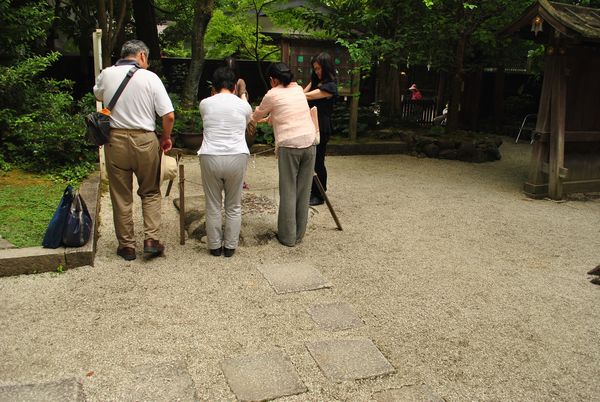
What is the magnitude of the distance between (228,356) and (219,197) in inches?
79.8

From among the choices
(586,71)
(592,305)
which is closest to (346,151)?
(586,71)

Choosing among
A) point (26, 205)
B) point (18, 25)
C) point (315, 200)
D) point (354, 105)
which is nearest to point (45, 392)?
point (26, 205)

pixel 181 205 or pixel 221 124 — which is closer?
pixel 221 124

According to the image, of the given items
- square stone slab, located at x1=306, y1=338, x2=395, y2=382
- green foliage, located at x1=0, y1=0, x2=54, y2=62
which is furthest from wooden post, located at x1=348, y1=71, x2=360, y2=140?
square stone slab, located at x1=306, y1=338, x2=395, y2=382

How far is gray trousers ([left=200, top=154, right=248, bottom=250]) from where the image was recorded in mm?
5160

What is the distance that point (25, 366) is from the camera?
343 centimetres

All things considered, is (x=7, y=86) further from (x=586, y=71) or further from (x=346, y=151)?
(x=586, y=71)

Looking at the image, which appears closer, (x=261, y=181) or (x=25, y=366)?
(x=25, y=366)

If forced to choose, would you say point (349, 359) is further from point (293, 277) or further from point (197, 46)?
point (197, 46)

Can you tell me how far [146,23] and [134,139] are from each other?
27.6ft

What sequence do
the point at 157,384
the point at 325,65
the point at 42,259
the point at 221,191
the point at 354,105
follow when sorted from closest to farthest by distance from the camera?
the point at 157,384, the point at 42,259, the point at 221,191, the point at 325,65, the point at 354,105

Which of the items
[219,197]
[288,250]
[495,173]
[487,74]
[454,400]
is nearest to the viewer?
[454,400]

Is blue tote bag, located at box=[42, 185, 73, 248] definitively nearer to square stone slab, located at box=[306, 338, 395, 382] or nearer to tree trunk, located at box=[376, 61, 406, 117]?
square stone slab, located at box=[306, 338, 395, 382]

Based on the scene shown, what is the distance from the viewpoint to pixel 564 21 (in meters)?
7.53
